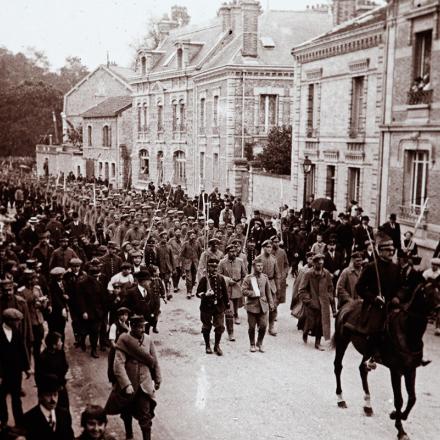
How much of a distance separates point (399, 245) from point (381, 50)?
711 cm

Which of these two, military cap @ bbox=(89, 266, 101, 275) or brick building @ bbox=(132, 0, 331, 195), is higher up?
brick building @ bbox=(132, 0, 331, 195)

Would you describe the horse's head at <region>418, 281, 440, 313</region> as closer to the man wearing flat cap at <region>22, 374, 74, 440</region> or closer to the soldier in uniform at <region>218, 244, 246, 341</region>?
the man wearing flat cap at <region>22, 374, 74, 440</region>

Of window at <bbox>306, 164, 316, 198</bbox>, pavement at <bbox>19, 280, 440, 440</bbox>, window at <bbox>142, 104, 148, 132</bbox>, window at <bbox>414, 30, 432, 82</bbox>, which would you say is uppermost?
window at <bbox>414, 30, 432, 82</bbox>

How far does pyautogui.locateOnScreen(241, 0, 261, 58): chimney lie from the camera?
3550cm

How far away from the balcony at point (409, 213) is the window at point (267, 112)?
51.3 ft

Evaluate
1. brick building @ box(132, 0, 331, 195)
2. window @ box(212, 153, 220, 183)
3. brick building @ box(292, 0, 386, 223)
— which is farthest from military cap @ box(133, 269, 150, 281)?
window @ box(212, 153, 220, 183)

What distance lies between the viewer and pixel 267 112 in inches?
1419

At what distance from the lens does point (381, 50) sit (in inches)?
891

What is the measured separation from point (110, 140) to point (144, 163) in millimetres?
4996

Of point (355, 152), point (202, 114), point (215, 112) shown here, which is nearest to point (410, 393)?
point (355, 152)

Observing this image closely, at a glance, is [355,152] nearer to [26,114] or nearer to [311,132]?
[311,132]

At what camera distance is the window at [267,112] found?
118ft

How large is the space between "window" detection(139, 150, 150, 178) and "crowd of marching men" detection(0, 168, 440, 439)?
86.8ft

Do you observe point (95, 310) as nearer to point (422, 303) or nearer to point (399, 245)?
point (422, 303)
